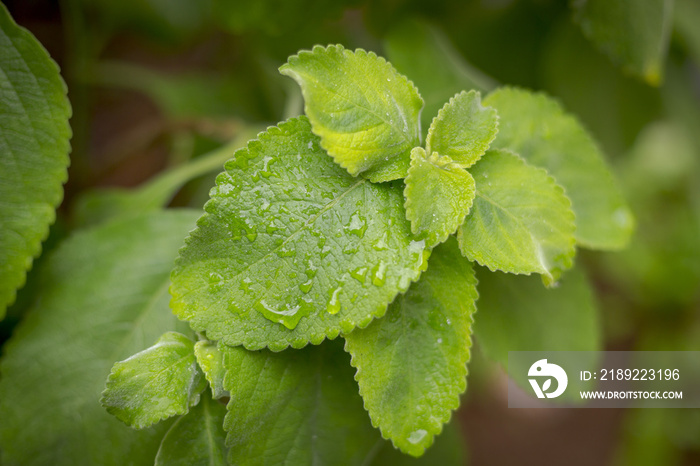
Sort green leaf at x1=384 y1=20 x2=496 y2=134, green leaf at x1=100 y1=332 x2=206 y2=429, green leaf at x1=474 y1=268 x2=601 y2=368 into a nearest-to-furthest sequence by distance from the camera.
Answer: green leaf at x1=100 y1=332 x2=206 y2=429, green leaf at x1=474 y1=268 x2=601 y2=368, green leaf at x1=384 y1=20 x2=496 y2=134

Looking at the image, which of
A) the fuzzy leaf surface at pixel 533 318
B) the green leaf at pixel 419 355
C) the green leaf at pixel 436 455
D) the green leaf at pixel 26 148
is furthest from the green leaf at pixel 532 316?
the green leaf at pixel 26 148

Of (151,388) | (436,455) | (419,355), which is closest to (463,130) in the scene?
(419,355)

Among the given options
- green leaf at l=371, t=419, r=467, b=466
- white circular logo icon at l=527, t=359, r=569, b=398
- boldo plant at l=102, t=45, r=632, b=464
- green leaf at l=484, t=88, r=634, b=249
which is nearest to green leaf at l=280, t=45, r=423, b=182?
boldo plant at l=102, t=45, r=632, b=464

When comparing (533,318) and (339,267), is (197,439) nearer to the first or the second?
(339,267)

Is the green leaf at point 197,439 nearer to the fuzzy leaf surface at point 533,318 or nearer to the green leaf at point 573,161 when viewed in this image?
the fuzzy leaf surface at point 533,318

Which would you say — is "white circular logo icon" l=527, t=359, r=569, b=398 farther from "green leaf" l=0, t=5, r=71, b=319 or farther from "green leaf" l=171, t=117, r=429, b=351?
"green leaf" l=0, t=5, r=71, b=319

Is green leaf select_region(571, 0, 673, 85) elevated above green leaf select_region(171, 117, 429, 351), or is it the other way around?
green leaf select_region(571, 0, 673, 85)
